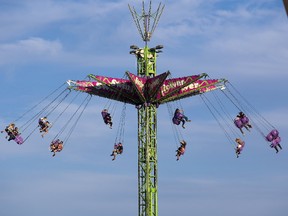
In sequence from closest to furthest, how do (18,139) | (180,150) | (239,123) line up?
1. (239,123)
2. (18,139)
3. (180,150)

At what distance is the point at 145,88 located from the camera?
3697 cm

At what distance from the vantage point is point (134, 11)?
40062 mm

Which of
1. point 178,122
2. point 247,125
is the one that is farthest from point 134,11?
point 247,125

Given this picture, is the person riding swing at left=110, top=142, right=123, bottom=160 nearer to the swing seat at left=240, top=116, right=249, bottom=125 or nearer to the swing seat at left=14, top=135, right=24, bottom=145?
the swing seat at left=14, top=135, right=24, bottom=145

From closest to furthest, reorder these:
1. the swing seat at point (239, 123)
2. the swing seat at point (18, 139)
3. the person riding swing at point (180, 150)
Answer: the swing seat at point (239, 123), the swing seat at point (18, 139), the person riding swing at point (180, 150)

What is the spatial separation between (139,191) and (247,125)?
8.60 m

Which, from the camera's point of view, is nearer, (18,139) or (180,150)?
(18,139)

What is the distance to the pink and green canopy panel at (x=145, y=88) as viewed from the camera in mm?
36438

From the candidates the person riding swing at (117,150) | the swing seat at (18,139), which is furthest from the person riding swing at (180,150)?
the swing seat at (18,139)

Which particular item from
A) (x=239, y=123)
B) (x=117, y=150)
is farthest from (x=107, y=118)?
(x=239, y=123)

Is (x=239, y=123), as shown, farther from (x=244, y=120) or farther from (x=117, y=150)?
(x=117, y=150)

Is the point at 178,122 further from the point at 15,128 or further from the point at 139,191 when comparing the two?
the point at 15,128

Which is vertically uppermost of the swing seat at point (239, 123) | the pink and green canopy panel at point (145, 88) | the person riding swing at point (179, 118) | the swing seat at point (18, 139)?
the pink and green canopy panel at point (145, 88)

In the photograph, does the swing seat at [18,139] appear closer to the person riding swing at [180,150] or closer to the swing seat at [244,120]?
the person riding swing at [180,150]
